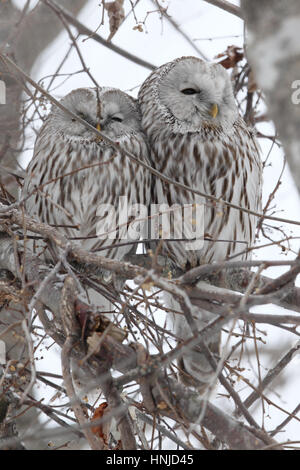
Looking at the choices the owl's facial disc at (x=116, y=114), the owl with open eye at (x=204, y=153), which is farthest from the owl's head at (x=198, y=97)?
the owl's facial disc at (x=116, y=114)

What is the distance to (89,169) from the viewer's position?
370cm

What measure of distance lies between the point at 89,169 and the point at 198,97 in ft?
2.39

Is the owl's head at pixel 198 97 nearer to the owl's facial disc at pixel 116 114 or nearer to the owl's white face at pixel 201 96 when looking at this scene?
the owl's white face at pixel 201 96

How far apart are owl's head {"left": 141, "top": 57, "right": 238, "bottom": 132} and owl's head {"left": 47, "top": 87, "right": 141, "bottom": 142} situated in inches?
8.9

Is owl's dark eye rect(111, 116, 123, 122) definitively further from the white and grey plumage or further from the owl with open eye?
the owl with open eye

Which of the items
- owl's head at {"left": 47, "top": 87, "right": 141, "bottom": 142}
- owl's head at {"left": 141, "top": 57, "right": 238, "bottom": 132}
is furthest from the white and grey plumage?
owl's head at {"left": 141, "top": 57, "right": 238, "bottom": 132}

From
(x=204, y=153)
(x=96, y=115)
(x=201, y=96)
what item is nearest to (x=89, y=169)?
(x=96, y=115)

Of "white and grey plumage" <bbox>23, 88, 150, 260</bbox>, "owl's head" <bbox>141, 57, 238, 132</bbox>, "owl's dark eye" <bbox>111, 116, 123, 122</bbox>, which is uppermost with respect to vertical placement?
"owl's head" <bbox>141, 57, 238, 132</bbox>

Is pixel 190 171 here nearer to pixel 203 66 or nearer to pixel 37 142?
pixel 203 66

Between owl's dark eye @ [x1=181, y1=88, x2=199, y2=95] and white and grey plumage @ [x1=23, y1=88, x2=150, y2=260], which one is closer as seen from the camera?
white and grey plumage @ [x1=23, y1=88, x2=150, y2=260]

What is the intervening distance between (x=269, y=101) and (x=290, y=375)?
5256 mm

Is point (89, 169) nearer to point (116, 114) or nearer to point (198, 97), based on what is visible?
point (116, 114)

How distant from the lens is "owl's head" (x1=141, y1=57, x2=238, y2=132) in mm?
3730

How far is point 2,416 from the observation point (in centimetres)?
280
